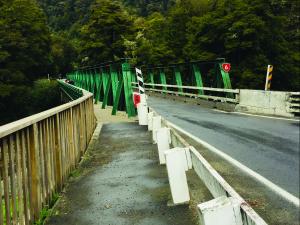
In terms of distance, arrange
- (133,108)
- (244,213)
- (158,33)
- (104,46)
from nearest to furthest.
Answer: (244,213), (133,108), (104,46), (158,33)

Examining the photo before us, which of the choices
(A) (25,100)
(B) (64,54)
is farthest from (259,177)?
(B) (64,54)

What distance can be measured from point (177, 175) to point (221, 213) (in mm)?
2312

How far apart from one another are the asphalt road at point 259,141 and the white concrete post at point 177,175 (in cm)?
184

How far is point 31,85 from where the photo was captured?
67312 millimetres

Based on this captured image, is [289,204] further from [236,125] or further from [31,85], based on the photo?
[31,85]

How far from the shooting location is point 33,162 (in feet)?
15.4

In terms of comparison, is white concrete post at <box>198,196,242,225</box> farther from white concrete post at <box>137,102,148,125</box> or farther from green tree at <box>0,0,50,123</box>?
green tree at <box>0,0,50,123</box>

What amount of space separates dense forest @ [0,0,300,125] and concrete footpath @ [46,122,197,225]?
30.5 meters

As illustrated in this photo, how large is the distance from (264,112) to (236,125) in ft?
12.8

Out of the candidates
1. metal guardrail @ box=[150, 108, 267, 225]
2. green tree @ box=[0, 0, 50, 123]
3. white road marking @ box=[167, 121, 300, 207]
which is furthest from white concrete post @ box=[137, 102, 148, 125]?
A: green tree @ box=[0, 0, 50, 123]

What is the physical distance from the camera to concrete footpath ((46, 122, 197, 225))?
478cm

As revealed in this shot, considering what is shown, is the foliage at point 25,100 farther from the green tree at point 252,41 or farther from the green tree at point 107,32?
the green tree at point 252,41

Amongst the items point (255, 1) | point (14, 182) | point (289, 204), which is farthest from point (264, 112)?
point (255, 1)

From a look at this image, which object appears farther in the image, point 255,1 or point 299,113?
point 255,1
